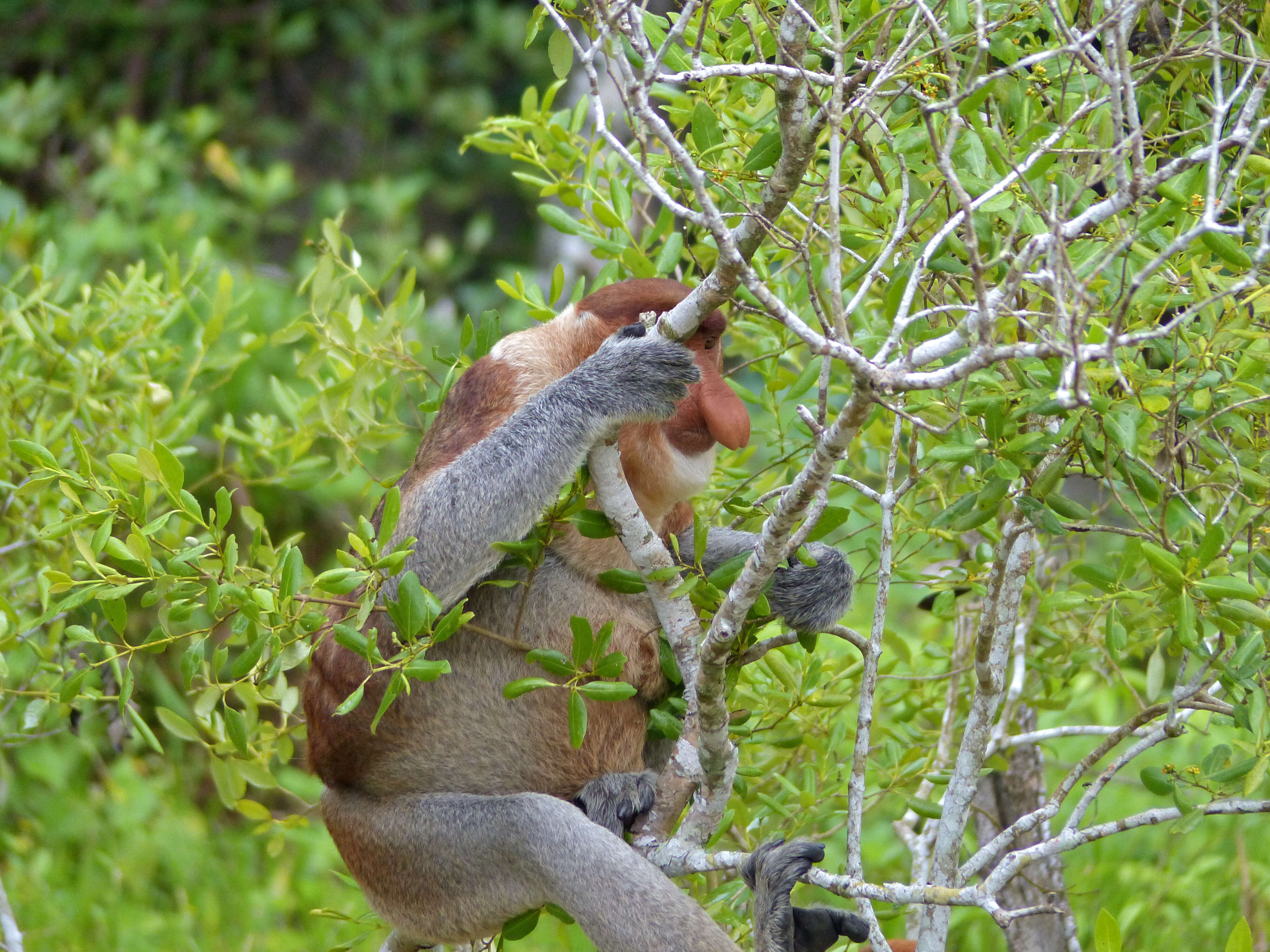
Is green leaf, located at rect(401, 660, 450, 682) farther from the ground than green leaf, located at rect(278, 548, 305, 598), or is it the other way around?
green leaf, located at rect(278, 548, 305, 598)

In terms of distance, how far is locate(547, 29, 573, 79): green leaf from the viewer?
201 cm

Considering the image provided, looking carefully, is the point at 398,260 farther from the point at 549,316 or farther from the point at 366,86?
the point at 366,86

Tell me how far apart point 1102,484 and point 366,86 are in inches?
275

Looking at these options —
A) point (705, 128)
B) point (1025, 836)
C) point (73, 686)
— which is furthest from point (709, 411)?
point (1025, 836)

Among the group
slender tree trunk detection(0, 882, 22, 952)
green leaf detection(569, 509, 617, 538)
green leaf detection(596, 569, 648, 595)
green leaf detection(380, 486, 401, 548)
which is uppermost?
green leaf detection(380, 486, 401, 548)

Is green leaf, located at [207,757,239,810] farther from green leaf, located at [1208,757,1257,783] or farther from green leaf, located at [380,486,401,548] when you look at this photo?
green leaf, located at [1208,757,1257,783]

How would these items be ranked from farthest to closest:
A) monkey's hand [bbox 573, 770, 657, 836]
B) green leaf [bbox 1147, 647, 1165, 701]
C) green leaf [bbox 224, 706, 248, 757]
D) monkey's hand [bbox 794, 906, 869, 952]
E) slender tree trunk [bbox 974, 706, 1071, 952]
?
slender tree trunk [bbox 974, 706, 1071, 952]
green leaf [bbox 1147, 647, 1165, 701]
monkey's hand [bbox 573, 770, 657, 836]
monkey's hand [bbox 794, 906, 869, 952]
green leaf [bbox 224, 706, 248, 757]

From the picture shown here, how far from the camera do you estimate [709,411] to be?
8.44ft

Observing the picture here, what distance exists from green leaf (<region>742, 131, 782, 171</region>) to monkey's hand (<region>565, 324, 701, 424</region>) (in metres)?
0.47

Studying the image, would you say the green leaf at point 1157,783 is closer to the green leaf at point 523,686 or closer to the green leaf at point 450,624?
the green leaf at point 523,686

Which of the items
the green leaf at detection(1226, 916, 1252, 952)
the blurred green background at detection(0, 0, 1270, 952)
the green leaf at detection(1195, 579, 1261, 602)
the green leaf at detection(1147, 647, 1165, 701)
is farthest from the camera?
the blurred green background at detection(0, 0, 1270, 952)

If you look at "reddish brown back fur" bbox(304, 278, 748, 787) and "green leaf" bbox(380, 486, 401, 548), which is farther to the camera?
"reddish brown back fur" bbox(304, 278, 748, 787)

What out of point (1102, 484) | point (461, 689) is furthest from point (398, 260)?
point (1102, 484)

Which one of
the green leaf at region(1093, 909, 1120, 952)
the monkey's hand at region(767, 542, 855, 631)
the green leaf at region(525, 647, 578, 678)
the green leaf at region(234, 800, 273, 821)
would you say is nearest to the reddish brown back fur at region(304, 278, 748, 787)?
the green leaf at region(234, 800, 273, 821)
